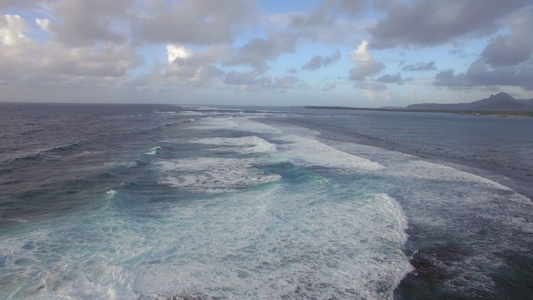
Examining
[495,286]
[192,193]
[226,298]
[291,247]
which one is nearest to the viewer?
[226,298]

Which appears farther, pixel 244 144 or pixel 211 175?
pixel 244 144

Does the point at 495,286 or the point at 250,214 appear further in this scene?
the point at 250,214

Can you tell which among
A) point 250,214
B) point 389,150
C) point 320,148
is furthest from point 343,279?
point 389,150

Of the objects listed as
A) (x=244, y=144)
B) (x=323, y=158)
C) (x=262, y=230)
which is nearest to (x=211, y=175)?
(x=262, y=230)

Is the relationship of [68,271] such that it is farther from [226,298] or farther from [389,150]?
[389,150]

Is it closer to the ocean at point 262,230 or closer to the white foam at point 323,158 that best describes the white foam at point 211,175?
the ocean at point 262,230

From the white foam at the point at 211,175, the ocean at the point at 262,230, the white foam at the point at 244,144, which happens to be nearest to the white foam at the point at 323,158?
the ocean at the point at 262,230

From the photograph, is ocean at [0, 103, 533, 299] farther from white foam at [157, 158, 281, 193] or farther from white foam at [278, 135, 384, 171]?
white foam at [278, 135, 384, 171]

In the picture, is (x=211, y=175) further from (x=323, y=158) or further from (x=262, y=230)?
(x=323, y=158)

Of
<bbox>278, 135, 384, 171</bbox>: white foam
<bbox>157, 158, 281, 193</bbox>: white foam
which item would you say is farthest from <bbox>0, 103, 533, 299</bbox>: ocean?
<bbox>278, 135, 384, 171</bbox>: white foam
